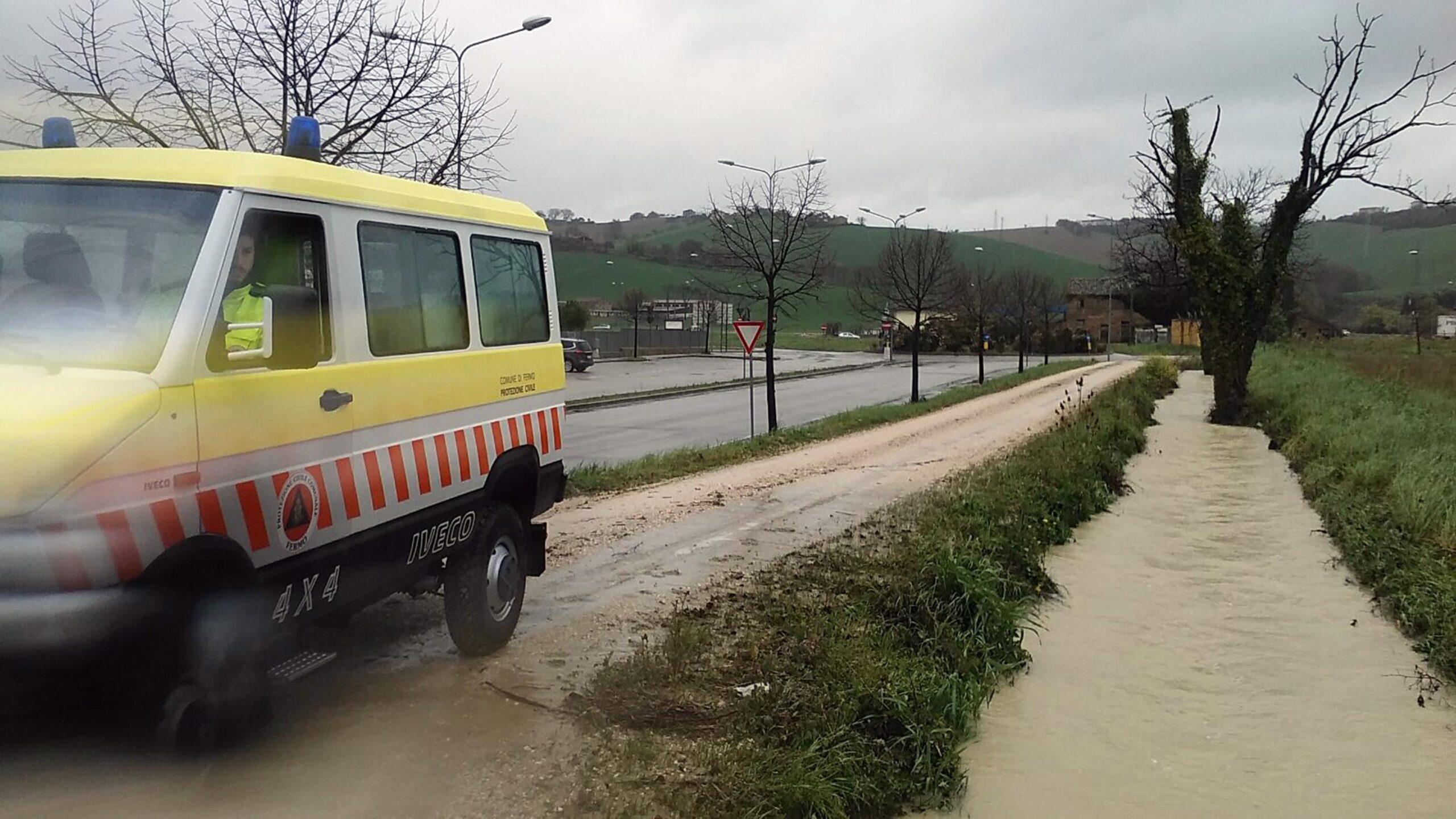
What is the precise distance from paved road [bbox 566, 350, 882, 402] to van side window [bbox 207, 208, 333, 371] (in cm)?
2029

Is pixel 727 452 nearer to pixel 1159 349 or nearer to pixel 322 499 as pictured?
pixel 322 499

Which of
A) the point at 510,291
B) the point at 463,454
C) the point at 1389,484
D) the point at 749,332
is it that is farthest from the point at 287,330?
the point at 749,332

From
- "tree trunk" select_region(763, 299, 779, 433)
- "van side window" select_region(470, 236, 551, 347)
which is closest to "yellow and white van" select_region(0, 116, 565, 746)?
"van side window" select_region(470, 236, 551, 347)

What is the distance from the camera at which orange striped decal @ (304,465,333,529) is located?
4383 mm

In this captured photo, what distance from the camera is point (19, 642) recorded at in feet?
11.0

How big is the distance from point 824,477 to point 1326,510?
6482 mm

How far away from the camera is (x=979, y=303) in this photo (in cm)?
4900

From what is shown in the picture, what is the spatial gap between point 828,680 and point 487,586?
194 cm

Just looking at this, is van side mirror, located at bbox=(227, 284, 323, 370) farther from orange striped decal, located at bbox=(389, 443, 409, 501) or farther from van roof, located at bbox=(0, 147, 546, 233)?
orange striped decal, located at bbox=(389, 443, 409, 501)

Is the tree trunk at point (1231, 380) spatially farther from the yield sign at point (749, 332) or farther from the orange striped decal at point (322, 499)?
the orange striped decal at point (322, 499)

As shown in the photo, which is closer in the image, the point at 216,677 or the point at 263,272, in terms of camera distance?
the point at 216,677

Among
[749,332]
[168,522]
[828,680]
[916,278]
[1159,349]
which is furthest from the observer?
[1159,349]

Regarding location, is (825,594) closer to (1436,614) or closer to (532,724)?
(532,724)

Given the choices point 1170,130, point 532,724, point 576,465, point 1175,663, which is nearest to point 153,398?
point 532,724
